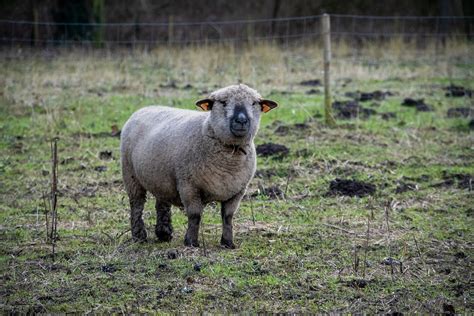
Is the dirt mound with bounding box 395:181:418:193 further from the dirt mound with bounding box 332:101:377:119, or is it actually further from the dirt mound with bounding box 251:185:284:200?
the dirt mound with bounding box 332:101:377:119

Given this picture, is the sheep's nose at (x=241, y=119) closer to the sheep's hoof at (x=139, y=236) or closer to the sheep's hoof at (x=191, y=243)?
the sheep's hoof at (x=191, y=243)

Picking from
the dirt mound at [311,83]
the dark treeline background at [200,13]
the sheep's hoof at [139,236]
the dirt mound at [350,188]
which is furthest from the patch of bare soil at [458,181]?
the dark treeline background at [200,13]

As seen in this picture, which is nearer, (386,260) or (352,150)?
(386,260)

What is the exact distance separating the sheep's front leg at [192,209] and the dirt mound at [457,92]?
9188mm

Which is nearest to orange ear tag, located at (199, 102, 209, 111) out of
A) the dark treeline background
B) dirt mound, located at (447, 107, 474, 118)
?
dirt mound, located at (447, 107, 474, 118)

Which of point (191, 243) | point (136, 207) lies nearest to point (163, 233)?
point (136, 207)

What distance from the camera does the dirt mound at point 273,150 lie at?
1073cm

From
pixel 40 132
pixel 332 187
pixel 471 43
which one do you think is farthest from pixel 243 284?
pixel 471 43

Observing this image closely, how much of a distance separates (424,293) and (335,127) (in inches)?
260

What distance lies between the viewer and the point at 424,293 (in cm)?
577

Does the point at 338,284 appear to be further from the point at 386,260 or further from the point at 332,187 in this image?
the point at 332,187

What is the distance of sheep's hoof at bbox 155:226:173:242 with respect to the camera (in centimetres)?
748

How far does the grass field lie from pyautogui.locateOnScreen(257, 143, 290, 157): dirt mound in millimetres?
101

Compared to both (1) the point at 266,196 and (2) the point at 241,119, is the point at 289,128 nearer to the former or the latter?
(1) the point at 266,196
